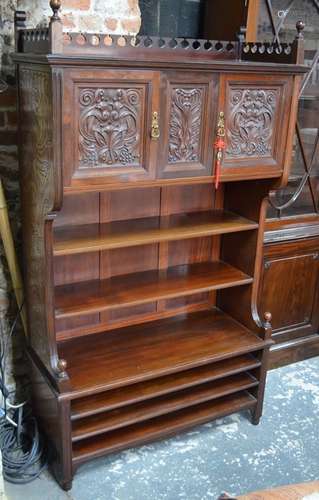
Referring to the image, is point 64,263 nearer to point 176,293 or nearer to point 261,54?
point 176,293

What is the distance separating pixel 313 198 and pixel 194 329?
3.19 ft

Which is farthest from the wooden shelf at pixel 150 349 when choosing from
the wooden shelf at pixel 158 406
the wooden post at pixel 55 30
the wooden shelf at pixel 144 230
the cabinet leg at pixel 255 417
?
the wooden post at pixel 55 30

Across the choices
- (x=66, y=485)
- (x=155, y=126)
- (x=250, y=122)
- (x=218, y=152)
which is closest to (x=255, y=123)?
(x=250, y=122)

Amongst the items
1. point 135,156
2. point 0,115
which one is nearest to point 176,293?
point 135,156

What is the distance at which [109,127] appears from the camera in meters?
1.72

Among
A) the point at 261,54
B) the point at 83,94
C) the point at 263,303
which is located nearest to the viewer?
the point at 83,94

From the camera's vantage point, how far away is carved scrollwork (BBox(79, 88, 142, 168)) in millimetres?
1672

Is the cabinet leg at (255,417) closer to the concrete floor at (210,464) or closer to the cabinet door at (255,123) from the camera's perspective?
the concrete floor at (210,464)

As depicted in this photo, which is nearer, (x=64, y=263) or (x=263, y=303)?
(x=64, y=263)

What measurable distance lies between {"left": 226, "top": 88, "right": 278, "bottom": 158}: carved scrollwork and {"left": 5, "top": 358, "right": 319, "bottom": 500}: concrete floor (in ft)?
4.03

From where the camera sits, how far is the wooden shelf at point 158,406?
2039 mm

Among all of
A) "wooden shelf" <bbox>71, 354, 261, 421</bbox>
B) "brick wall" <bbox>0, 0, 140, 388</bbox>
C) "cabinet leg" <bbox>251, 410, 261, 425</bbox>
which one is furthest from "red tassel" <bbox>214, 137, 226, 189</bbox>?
"cabinet leg" <bbox>251, 410, 261, 425</bbox>

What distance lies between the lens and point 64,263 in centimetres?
215

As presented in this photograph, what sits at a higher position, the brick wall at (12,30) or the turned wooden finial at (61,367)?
the brick wall at (12,30)
